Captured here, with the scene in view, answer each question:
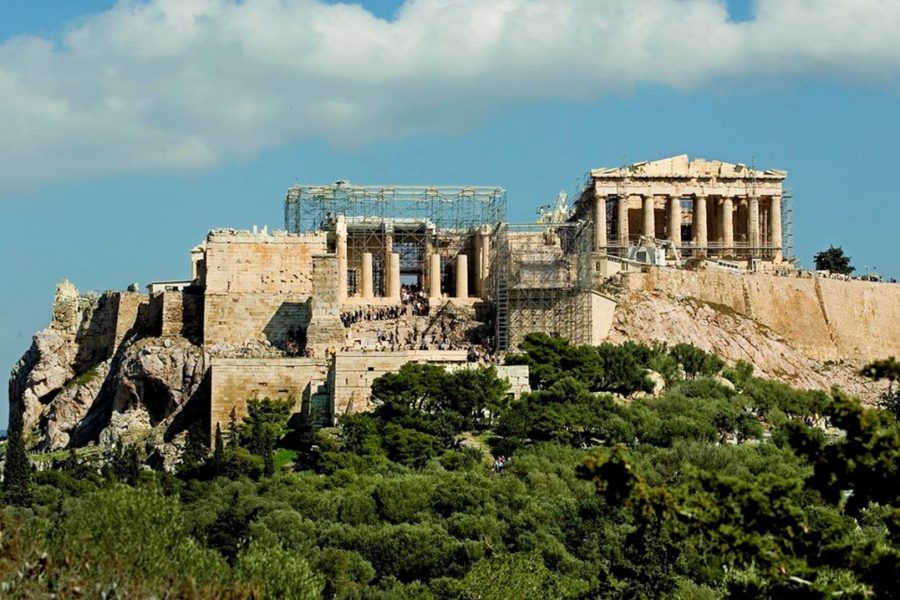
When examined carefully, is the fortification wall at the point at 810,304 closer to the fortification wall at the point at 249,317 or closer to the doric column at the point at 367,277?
the doric column at the point at 367,277

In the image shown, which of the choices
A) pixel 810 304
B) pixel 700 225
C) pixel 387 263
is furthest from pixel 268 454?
pixel 810 304

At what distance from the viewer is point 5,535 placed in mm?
38062

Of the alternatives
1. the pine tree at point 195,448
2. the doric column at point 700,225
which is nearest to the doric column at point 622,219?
the doric column at point 700,225

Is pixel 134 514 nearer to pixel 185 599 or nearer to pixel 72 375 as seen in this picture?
pixel 185 599

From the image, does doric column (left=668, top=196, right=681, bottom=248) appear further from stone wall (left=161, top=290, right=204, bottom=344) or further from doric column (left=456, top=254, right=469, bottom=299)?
stone wall (left=161, top=290, right=204, bottom=344)

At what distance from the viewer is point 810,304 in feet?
274

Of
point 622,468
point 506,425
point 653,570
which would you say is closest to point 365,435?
point 506,425

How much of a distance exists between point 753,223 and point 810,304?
4.46m

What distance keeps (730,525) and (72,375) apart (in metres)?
50.2

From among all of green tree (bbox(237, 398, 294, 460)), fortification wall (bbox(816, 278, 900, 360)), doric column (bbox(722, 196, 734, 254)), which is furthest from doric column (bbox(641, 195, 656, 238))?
green tree (bbox(237, 398, 294, 460))

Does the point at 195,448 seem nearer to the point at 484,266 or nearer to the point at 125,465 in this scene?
the point at 125,465

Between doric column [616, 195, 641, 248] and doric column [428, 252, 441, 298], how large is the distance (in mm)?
10812

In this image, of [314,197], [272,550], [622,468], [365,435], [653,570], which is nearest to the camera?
[622,468]

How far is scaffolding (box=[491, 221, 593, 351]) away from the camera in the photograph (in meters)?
72.1
